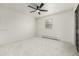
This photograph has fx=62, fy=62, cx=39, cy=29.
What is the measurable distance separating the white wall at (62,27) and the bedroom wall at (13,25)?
1573 millimetres

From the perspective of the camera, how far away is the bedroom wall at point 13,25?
3.69 m

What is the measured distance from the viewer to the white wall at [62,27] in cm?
386

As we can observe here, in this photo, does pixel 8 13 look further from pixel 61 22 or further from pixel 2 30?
pixel 61 22

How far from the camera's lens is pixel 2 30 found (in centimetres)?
365

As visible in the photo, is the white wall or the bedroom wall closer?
the bedroom wall

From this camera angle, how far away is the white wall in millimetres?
3859

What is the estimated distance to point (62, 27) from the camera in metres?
4.50

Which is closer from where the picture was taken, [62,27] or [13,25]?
[13,25]

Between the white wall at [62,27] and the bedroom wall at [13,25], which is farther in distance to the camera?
the white wall at [62,27]

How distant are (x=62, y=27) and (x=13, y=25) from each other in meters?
3.47

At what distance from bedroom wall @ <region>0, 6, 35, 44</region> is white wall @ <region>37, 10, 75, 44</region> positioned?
5.16 feet

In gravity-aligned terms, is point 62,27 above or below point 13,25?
below

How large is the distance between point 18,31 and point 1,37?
4.32 feet

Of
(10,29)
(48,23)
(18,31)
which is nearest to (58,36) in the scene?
(48,23)
